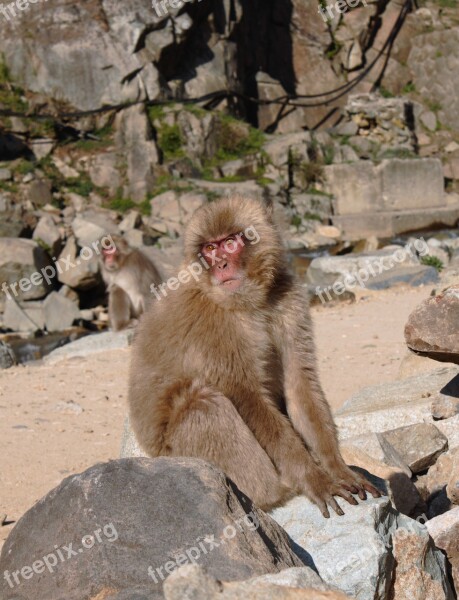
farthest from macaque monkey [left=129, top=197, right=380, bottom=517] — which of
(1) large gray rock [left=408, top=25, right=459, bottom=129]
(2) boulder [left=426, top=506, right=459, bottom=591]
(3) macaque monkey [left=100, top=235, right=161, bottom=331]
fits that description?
(1) large gray rock [left=408, top=25, right=459, bottom=129]

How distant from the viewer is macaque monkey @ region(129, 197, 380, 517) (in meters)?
3.04

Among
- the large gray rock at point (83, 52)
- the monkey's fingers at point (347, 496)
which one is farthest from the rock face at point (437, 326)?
the large gray rock at point (83, 52)

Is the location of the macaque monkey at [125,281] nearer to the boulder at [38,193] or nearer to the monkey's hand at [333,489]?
the boulder at [38,193]

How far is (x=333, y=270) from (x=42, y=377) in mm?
6278

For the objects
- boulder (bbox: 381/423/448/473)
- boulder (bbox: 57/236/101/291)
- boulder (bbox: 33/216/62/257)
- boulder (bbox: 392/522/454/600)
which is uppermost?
boulder (bbox: 392/522/454/600)

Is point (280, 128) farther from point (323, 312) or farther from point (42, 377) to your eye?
point (42, 377)

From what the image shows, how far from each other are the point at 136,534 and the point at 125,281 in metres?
8.56

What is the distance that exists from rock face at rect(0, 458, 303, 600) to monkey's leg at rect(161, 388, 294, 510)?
29 cm

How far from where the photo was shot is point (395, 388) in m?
5.36

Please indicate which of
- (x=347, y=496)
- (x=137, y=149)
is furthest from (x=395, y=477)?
(x=137, y=149)

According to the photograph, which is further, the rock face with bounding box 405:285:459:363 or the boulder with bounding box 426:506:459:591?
the rock face with bounding box 405:285:459:363

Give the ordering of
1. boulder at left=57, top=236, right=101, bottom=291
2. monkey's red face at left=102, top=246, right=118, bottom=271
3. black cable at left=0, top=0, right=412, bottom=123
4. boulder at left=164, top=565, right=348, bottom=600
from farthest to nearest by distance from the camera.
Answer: black cable at left=0, top=0, right=412, bottom=123, boulder at left=57, top=236, right=101, bottom=291, monkey's red face at left=102, top=246, right=118, bottom=271, boulder at left=164, top=565, right=348, bottom=600

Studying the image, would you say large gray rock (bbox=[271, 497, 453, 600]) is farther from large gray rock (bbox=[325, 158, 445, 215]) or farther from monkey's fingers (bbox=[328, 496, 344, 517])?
large gray rock (bbox=[325, 158, 445, 215])

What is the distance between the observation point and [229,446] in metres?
3.04
